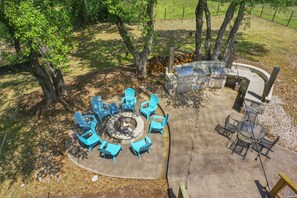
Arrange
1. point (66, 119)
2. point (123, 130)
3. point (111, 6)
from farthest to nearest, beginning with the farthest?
point (66, 119) → point (123, 130) → point (111, 6)

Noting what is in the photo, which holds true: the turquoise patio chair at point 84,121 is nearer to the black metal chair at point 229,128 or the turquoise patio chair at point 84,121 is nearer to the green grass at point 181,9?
the black metal chair at point 229,128

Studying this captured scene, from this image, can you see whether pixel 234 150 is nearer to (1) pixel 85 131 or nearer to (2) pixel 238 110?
(2) pixel 238 110

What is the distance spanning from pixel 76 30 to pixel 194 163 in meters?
22.0

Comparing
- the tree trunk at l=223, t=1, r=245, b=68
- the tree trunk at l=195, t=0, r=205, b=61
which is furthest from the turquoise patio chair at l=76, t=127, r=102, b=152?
the tree trunk at l=223, t=1, r=245, b=68

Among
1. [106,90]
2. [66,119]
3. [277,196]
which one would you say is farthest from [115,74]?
[277,196]

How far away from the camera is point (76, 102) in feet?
41.2

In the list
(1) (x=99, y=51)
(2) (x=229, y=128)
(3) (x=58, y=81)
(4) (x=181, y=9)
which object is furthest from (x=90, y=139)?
(4) (x=181, y=9)

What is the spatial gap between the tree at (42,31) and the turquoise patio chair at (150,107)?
Answer: 4663 millimetres

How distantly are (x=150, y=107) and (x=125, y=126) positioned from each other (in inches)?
72.7

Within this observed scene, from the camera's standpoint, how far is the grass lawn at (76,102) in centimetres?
865

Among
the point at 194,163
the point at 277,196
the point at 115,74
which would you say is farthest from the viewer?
the point at 115,74

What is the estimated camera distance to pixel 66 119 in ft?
37.9

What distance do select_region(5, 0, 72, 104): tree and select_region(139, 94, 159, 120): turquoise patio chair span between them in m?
4.66

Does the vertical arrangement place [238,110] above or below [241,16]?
below
